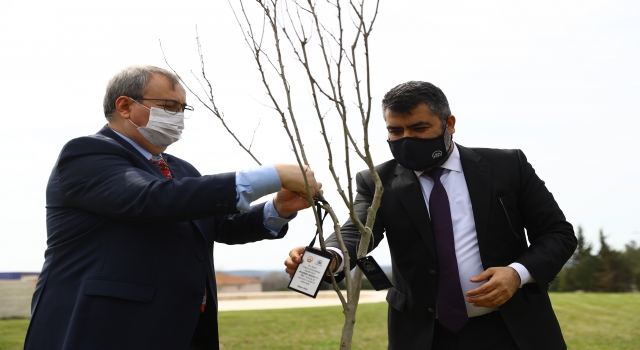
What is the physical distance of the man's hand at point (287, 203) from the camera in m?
2.83

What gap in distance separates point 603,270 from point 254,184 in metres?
30.1

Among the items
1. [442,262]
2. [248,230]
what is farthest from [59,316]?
[442,262]

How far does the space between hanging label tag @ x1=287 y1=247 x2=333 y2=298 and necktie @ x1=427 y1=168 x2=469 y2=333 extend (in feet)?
2.54

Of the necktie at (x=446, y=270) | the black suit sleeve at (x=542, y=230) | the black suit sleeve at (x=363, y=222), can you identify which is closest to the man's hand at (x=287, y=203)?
the black suit sleeve at (x=363, y=222)

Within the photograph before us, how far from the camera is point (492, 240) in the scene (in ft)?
9.70

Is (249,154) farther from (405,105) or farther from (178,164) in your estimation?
(405,105)

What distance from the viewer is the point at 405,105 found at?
3.10 metres

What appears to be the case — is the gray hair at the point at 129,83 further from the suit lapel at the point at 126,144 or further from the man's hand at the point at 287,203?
the man's hand at the point at 287,203

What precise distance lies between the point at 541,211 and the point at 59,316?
7.19 feet

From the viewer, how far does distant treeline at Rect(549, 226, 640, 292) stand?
91.6ft

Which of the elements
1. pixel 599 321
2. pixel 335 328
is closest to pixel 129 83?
pixel 335 328

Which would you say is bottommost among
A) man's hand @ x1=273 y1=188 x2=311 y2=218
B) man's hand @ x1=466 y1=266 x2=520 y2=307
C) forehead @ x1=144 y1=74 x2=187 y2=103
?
man's hand @ x1=466 y1=266 x2=520 y2=307

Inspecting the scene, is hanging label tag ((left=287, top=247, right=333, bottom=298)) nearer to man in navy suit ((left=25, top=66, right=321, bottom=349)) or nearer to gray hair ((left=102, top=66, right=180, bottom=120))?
man in navy suit ((left=25, top=66, right=321, bottom=349))

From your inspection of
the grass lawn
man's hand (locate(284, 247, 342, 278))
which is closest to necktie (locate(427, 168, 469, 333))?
man's hand (locate(284, 247, 342, 278))
